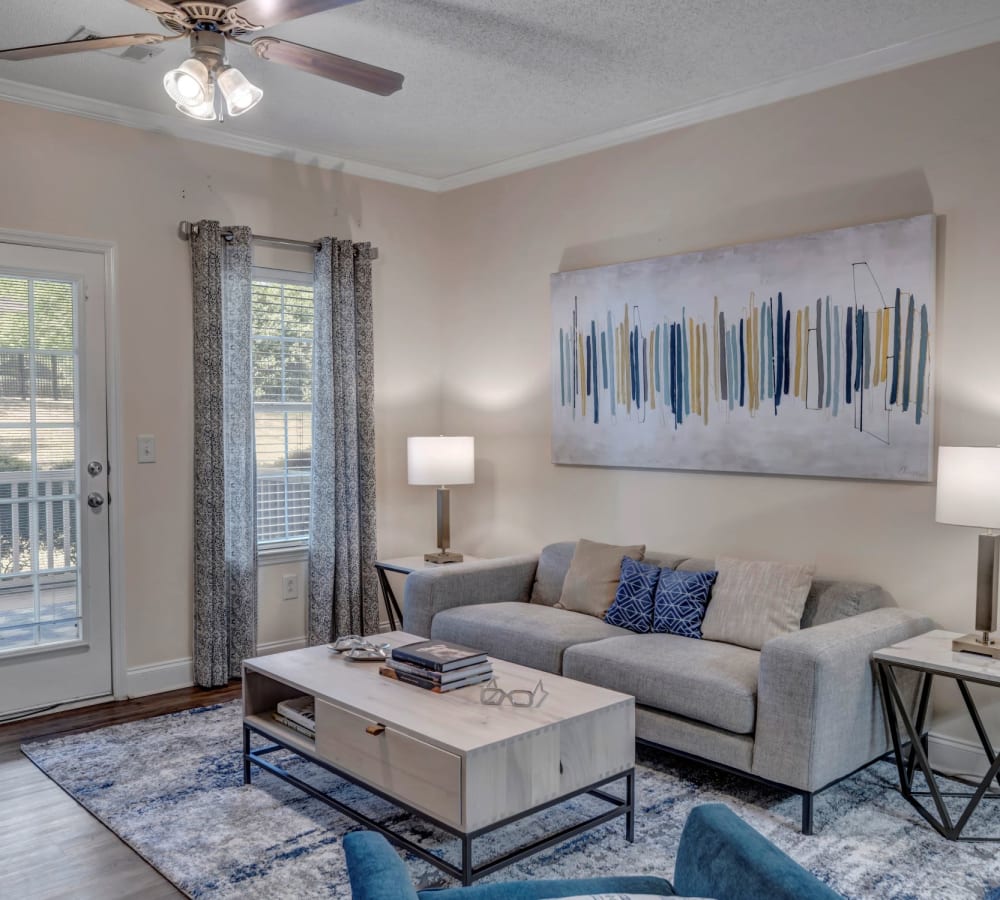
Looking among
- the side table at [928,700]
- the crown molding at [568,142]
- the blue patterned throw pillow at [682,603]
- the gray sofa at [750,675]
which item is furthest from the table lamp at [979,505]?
the crown molding at [568,142]

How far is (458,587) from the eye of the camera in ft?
14.1

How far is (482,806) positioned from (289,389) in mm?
3037

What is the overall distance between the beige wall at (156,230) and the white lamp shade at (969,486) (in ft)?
10.8

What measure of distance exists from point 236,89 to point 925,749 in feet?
11.0

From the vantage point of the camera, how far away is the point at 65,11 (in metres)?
3.18

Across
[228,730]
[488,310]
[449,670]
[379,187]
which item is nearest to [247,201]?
[379,187]

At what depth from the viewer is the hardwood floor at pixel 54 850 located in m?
2.52

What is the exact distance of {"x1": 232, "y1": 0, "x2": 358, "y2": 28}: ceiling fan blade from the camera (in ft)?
7.84

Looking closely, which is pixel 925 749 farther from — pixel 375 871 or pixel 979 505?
pixel 375 871

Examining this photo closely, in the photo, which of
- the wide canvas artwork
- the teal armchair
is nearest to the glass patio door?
the wide canvas artwork

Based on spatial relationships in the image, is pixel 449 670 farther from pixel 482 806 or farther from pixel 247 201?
pixel 247 201

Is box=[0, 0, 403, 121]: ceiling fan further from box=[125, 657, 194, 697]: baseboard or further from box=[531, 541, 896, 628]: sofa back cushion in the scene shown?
box=[125, 657, 194, 697]: baseboard

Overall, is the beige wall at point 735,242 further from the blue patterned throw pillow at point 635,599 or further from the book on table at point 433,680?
the book on table at point 433,680

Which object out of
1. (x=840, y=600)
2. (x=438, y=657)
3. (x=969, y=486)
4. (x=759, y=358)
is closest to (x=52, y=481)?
(x=438, y=657)
